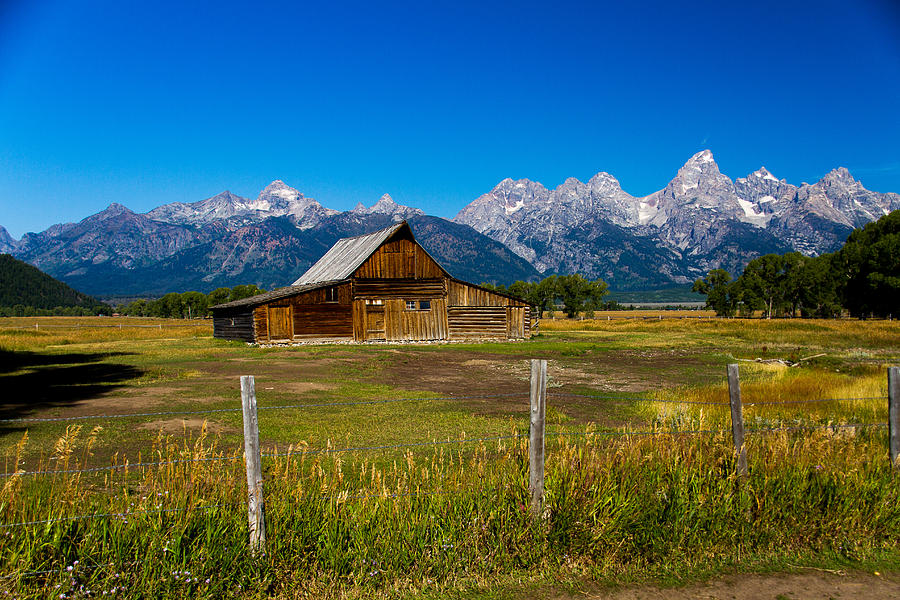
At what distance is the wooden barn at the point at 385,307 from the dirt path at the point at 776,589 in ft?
121

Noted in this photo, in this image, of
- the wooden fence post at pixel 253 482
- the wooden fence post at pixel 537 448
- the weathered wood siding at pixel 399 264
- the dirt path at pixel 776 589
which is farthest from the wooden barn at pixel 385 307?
the dirt path at pixel 776 589

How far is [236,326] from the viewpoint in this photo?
44062 millimetres

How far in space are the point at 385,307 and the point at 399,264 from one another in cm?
337

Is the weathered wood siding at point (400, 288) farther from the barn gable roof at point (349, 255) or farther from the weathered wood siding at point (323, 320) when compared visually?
the weathered wood siding at point (323, 320)

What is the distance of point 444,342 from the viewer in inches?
1742

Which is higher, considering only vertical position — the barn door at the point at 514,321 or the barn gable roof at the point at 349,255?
the barn gable roof at the point at 349,255

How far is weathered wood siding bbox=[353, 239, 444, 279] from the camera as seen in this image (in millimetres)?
43094

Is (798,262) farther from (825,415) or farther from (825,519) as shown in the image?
(825,519)

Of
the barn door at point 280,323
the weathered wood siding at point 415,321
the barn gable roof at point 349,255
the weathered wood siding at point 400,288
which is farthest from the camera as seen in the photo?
the barn gable roof at point 349,255

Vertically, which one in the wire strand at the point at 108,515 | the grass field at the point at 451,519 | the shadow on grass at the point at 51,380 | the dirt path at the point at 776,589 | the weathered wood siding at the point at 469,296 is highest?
the weathered wood siding at the point at 469,296

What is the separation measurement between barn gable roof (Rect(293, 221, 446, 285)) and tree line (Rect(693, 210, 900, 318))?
2656 inches

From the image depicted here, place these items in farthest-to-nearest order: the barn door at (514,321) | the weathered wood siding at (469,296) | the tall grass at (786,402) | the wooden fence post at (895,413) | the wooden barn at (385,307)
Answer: the barn door at (514,321) → the weathered wood siding at (469,296) → the wooden barn at (385,307) → the tall grass at (786,402) → the wooden fence post at (895,413)

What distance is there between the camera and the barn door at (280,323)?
40.3 m

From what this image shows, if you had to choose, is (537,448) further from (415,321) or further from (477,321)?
(477,321)
